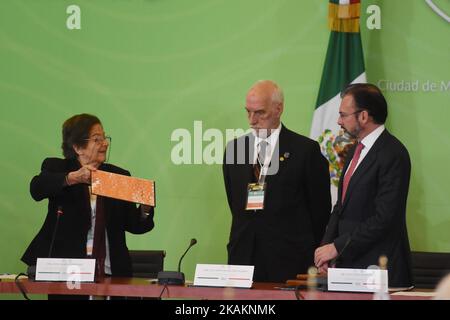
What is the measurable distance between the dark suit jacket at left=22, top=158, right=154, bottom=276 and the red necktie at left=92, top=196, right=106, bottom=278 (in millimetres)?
69

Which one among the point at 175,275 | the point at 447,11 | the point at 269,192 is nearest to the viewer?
the point at 175,275

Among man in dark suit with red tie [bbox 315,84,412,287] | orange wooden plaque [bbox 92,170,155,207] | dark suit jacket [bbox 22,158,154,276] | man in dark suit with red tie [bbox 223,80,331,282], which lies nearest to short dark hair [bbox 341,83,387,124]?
man in dark suit with red tie [bbox 315,84,412,287]

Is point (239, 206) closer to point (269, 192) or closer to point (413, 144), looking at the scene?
point (269, 192)

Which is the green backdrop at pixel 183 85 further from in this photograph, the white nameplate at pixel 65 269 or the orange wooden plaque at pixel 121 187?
the white nameplate at pixel 65 269

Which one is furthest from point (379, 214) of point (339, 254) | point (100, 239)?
point (100, 239)

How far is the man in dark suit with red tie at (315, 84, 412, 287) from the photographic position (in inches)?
186

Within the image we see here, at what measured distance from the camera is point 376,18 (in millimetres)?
6680

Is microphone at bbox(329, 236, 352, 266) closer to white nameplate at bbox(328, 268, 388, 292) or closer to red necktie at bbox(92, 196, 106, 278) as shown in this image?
white nameplate at bbox(328, 268, 388, 292)

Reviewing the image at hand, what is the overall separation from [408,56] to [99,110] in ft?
8.04

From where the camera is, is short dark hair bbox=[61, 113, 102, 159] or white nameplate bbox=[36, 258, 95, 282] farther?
short dark hair bbox=[61, 113, 102, 159]

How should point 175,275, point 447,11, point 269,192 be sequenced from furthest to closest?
1. point 447,11
2. point 269,192
3. point 175,275

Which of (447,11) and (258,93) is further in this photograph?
(447,11)

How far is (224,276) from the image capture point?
455 centimetres

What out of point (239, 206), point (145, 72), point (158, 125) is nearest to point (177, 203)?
point (158, 125)
